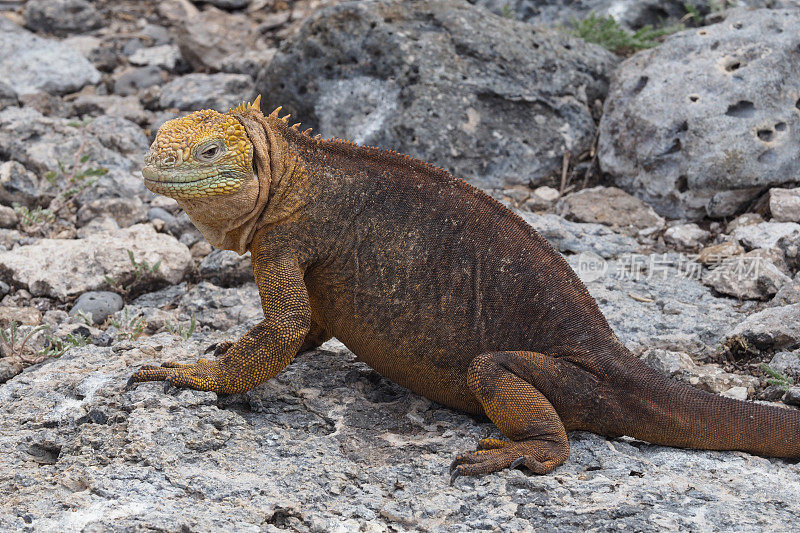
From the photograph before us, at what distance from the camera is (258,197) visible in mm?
4484

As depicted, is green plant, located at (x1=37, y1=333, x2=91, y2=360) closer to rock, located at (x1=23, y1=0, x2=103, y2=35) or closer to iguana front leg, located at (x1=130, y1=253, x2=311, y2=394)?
iguana front leg, located at (x1=130, y1=253, x2=311, y2=394)

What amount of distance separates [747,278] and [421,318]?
288cm

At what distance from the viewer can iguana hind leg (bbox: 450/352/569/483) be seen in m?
3.86

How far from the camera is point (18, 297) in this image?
21.1 ft

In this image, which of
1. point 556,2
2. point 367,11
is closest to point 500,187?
point 367,11

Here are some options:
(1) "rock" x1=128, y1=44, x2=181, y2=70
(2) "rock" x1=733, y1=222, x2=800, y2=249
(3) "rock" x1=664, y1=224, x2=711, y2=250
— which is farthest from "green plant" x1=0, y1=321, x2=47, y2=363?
(1) "rock" x1=128, y1=44, x2=181, y2=70

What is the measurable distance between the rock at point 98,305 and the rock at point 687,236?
14.5 ft

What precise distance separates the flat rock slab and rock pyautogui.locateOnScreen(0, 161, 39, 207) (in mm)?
3494

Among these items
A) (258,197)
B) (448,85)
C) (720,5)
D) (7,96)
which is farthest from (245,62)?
(258,197)

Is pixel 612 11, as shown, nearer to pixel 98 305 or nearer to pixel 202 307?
pixel 202 307

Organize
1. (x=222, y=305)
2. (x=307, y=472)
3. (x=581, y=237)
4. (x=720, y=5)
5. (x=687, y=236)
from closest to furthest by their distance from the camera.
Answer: (x=307, y=472), (x=222, y=305), (x=581, y=237), (x=687, y=236), (x=720, y=5)

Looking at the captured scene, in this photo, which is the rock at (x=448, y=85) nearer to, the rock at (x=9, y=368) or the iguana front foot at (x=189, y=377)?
the rock at (x=9, y=368)

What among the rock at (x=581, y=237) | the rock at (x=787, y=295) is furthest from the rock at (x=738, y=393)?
the rock at (x=581, y=237)

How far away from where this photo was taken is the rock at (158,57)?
35.9 feet
